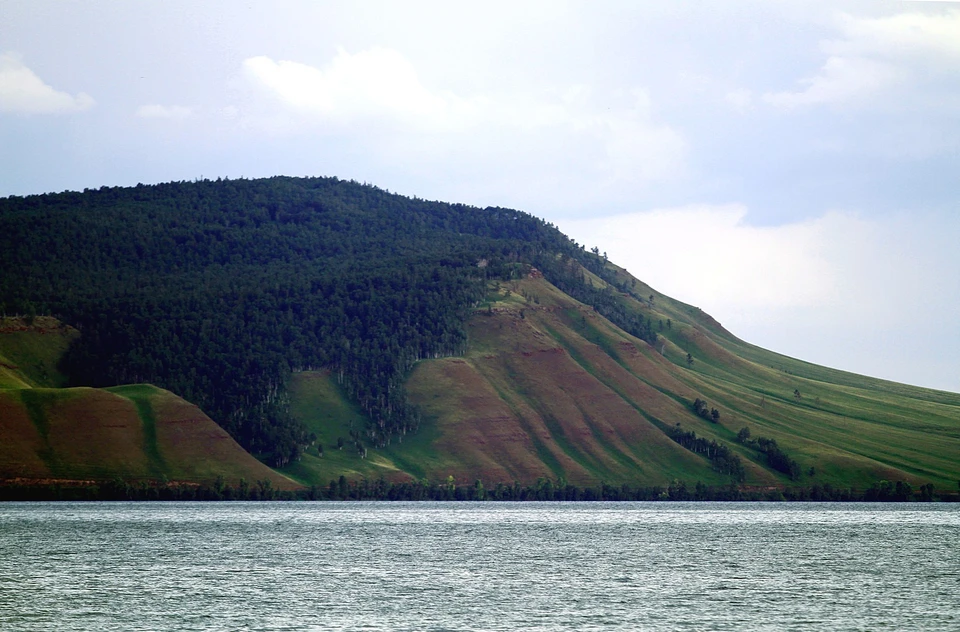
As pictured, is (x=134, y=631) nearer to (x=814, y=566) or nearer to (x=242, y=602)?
(x=242, y=602)

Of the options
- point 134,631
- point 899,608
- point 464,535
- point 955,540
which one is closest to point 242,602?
point 134,631

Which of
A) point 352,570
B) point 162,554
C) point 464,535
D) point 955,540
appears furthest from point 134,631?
point 955,540

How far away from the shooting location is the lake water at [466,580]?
85.9 metres

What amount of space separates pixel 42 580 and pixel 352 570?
30.8 metres

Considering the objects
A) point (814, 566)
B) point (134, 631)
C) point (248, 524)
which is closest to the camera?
point (134, 631)

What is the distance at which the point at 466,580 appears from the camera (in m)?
111

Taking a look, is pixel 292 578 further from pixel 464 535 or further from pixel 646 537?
pixel 646 537

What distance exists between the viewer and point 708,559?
136m

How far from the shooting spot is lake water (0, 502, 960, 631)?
85875 mm

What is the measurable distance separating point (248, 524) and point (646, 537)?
6979 cm

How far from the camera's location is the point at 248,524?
7672 inches

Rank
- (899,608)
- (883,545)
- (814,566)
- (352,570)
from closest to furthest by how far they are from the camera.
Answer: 1. (899,608)
2. (352,570)
3. (814,566)
4. (883,545)

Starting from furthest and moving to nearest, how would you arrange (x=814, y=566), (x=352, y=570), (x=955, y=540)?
(x=955, y=540), (x=814, y=566), (x=352, y=570)

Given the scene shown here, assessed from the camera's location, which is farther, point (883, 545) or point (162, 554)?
point (883, 545)
